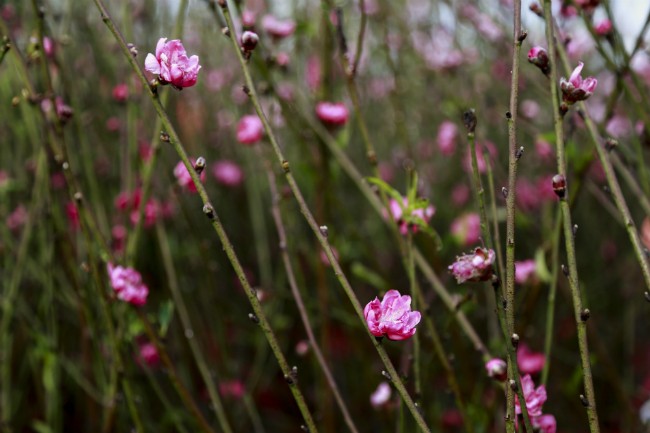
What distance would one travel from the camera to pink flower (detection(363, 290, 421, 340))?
2.64 feet

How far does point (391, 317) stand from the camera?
32.8 inches

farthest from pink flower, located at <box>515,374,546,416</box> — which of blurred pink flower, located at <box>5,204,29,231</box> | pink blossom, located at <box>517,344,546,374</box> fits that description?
blurred pink flower, located at <box>5,204,29,231</box>

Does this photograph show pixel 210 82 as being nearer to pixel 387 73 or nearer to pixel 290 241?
pixel 387 73

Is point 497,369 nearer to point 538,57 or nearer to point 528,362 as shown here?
point 538,57

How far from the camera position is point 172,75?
82 centimetres

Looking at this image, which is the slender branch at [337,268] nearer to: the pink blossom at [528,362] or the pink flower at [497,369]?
the pink flower at [497,369]

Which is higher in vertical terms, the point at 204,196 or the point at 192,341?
the point at 204,196

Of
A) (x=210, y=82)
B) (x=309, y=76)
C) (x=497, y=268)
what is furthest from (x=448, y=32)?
(x=497, y=268)

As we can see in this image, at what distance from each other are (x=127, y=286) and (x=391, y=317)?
1.65 ft

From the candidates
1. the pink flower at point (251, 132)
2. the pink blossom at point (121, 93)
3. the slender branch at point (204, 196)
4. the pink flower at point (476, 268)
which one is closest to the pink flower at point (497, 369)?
the pink flower at point (476, 268)

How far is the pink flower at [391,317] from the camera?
805 millimetres

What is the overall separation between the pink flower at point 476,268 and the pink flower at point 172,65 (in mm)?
391

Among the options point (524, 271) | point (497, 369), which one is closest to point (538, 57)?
point (497, 369)

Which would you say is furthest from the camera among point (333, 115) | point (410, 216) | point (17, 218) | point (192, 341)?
point (17, 218)
